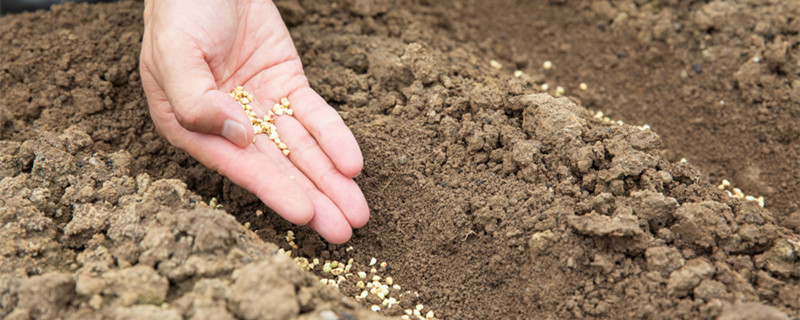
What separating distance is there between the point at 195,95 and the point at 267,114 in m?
0.60

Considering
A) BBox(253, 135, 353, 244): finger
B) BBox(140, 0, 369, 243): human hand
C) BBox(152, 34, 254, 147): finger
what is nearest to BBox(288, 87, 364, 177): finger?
BBox(140, 0, 369, 243): human hand

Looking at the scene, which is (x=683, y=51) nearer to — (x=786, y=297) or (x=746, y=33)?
(x=746, y=33)

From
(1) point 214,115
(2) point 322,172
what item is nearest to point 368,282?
(2) point 322,172

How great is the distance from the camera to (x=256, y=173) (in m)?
2.92

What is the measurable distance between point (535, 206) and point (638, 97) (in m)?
1.72

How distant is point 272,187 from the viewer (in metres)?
2.88

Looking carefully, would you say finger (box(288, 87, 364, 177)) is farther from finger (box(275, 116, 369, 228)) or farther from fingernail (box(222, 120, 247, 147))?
fingernail (box(222, 120, 247, 147))

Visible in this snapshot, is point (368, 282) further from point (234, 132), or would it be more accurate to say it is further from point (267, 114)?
point (267, 114)

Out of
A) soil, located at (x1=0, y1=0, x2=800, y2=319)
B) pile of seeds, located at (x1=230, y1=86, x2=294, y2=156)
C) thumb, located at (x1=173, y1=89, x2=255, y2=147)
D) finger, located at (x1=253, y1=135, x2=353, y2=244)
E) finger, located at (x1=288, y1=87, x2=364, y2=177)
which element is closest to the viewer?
soil, located at (x1=0, y1=0, x2=800, y2=319)

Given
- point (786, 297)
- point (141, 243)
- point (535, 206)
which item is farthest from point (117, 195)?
point (786, 297)

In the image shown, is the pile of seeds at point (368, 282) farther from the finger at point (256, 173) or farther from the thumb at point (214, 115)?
the thumb at point (214, 115)

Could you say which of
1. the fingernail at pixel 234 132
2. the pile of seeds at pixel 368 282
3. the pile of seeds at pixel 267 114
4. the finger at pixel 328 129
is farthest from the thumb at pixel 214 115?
the pile of seeds at pixel 368 282

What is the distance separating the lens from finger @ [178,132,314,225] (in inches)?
111

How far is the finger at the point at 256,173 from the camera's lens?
2.83m
